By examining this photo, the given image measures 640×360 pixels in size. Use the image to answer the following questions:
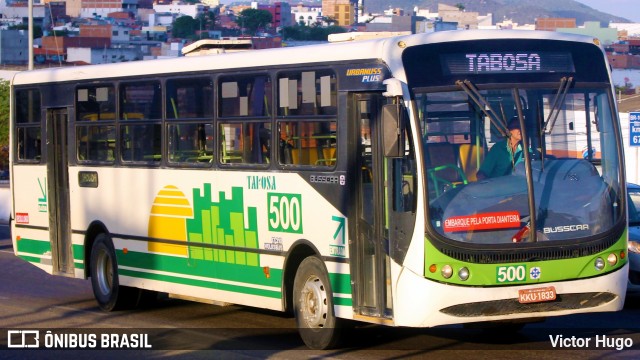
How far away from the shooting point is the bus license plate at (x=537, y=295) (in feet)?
32.2

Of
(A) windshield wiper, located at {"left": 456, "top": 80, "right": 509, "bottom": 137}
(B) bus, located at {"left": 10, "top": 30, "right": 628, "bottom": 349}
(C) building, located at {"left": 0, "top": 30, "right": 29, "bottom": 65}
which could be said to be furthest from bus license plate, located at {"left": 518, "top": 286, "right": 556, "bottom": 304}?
(C) building, located at {"left": 0, "top": 30, "right": 29, "bottom": 65}

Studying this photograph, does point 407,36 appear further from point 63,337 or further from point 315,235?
point 63,337

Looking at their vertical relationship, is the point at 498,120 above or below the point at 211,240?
above

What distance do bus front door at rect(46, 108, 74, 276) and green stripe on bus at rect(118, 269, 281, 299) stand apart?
156 cm

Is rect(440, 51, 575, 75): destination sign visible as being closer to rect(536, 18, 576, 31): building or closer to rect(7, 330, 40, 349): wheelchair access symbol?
rect(7, 330, 40, 349): wheelchair access symbol

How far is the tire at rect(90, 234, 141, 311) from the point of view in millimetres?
14719

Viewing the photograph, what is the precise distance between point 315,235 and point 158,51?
111 meters

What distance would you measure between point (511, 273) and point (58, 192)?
794 centimetres

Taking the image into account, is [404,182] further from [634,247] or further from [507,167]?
[634,247]

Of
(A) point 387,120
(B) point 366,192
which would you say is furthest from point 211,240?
(A) point 387,120

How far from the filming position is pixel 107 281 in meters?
15.0

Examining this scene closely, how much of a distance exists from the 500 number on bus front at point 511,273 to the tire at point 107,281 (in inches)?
249

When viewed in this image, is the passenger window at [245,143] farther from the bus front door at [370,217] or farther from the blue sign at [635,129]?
the blue sign at [635,129]

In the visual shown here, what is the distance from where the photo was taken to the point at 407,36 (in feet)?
33.2
